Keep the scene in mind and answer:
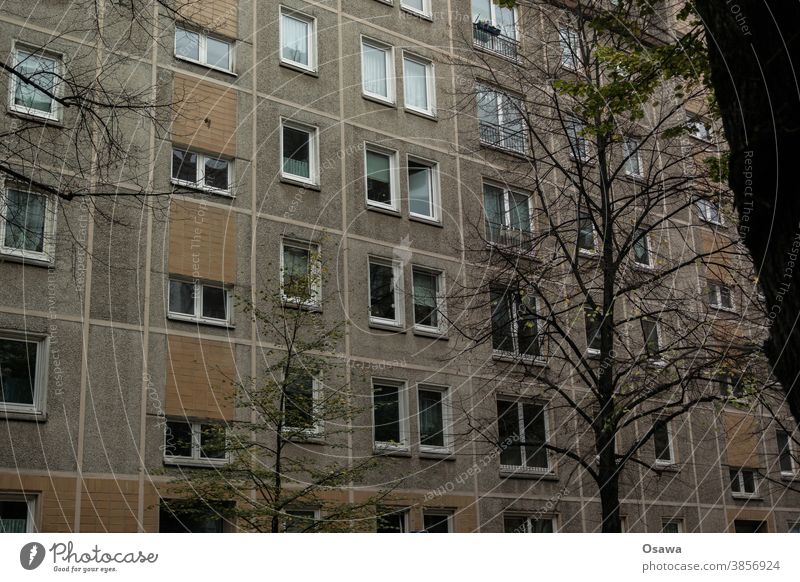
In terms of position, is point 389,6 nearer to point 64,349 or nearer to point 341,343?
point 341,343

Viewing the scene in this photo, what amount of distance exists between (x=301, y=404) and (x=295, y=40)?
3.96 metres

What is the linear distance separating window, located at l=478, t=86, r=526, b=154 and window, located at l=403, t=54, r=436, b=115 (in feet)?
2.62

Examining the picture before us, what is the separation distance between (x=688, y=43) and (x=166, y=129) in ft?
17.3

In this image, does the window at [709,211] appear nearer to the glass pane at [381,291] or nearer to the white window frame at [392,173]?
the white window frame at [392,173]

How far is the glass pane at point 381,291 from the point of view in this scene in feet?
38.3

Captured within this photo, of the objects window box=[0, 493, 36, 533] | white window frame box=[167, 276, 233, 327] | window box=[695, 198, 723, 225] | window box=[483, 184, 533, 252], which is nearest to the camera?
window box=[0, 493, 36, 533]

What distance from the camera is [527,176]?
45.1ft

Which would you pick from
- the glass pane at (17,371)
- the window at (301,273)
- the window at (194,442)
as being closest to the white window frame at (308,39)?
the window at (301,273)

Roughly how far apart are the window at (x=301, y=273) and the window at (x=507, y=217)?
2.44m

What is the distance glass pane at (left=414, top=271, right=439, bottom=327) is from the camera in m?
12.1

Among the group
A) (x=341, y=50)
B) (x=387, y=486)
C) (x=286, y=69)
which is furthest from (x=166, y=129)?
(x=387, y=486)

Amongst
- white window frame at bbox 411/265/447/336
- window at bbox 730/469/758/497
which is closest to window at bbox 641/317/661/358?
window at bbox 730/469/758/497

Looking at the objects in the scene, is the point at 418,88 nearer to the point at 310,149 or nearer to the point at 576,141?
the point at 310,149

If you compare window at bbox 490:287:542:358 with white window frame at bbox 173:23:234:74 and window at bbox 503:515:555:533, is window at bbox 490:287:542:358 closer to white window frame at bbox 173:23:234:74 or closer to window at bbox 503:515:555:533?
window at bbox 503:515:555:533
